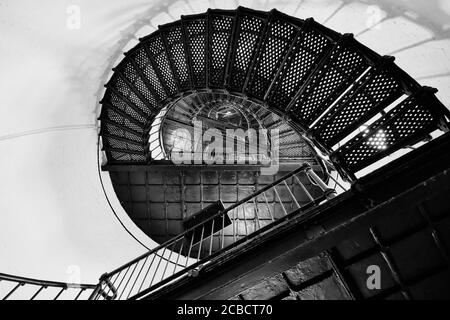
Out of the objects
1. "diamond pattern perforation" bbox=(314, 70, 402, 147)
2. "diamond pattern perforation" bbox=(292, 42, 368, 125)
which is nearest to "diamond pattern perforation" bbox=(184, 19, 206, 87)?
"diamond pattern perforation" bbox=(292, 42, 368, 125)

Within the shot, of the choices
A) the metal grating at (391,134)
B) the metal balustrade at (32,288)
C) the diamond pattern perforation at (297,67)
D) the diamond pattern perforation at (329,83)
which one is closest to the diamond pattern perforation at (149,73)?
the diamond pattern perforation at (297,67)

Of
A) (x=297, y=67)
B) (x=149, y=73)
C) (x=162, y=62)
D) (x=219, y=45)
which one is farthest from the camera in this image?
(x=149, y=73)

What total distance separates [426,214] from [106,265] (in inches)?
240

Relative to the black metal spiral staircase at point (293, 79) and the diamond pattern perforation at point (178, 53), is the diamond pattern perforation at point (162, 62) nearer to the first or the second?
the black metal spiral staircase at point (293, 79)

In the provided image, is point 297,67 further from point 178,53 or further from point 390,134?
point 178,53

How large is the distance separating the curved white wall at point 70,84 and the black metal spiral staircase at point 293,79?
45cm

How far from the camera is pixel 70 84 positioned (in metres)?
4.79

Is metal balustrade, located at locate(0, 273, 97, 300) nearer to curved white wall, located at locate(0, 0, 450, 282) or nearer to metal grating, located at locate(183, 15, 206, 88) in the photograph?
curved white wall, located at locate(0, 0, 450, 282)

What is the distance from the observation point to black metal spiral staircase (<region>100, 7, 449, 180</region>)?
3297 mm

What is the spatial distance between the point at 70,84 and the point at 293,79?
12.5 ft

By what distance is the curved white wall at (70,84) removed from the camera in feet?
12.7

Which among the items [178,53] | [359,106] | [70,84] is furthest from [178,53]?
[359,106]

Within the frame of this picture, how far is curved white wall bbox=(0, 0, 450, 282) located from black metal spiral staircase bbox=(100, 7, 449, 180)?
17.8 inches

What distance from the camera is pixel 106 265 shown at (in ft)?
20.1
